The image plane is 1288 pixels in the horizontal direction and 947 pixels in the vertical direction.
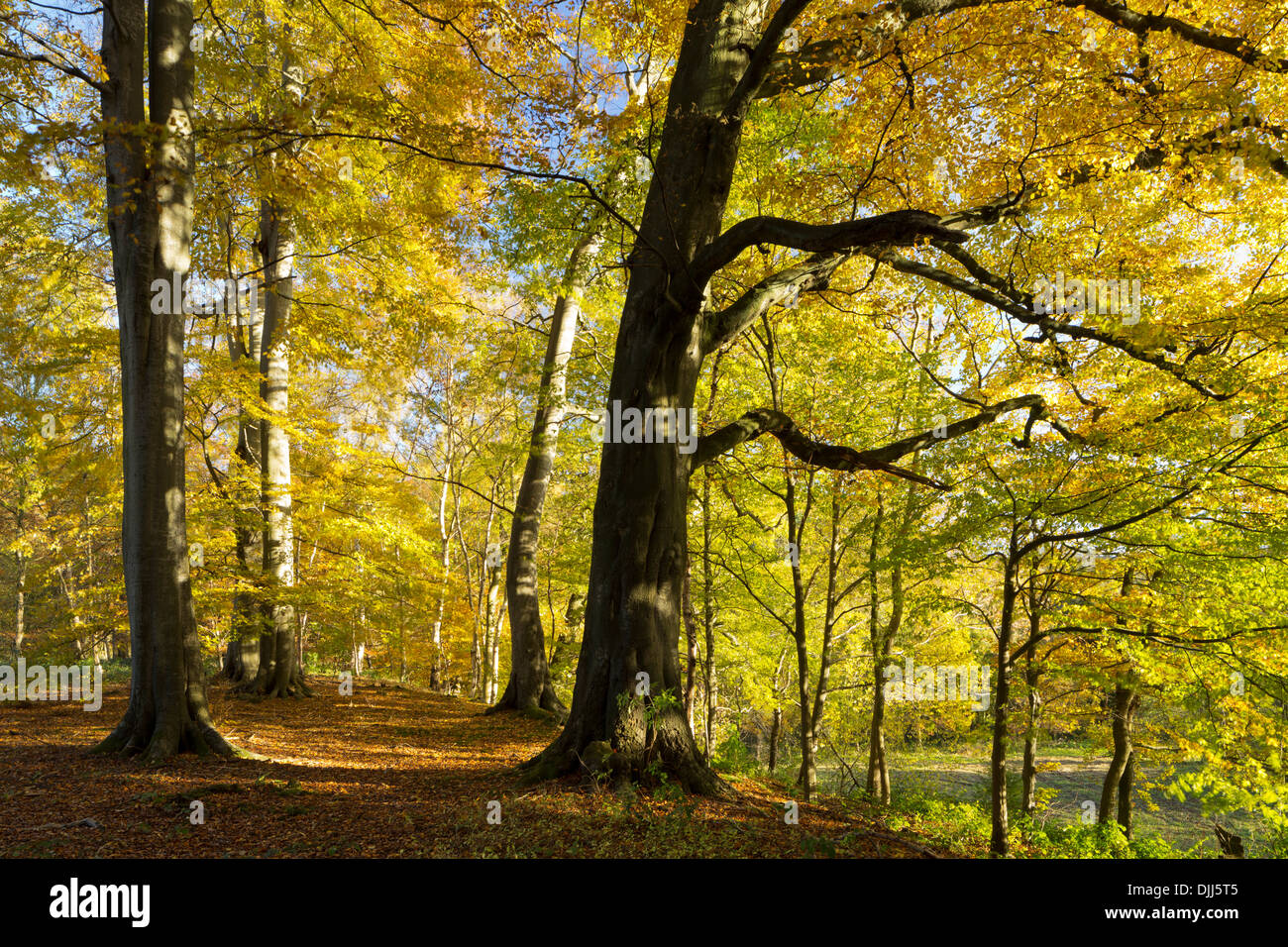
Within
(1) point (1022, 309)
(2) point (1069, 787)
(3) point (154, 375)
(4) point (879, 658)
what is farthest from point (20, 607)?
(2) point (1069, 787)

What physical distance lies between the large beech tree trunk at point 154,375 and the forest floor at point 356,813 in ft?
1.93

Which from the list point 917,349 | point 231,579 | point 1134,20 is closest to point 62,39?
point 231,579

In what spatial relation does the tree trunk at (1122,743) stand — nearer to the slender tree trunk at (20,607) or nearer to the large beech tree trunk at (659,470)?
the large beech tree trunk at (659,470)

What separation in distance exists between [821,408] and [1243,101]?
5.16m

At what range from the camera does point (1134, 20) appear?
214 inches

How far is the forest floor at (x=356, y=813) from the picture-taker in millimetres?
3572

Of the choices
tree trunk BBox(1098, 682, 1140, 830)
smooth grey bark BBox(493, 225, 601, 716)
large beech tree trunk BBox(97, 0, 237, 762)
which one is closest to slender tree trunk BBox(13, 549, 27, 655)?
smooth grey bark BBox(493, 225, 601, 716)

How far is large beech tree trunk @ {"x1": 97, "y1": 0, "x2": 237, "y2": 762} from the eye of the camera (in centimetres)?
559

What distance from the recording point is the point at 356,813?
4.30 metres

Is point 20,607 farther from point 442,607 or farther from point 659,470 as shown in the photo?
point 659,470

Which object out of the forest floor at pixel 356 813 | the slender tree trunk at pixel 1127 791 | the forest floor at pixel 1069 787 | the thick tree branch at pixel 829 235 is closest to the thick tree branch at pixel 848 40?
the thick tree branch at pixel 829 235

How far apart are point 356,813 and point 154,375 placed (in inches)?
176

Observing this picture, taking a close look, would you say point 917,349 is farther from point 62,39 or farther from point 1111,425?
point 62,39
